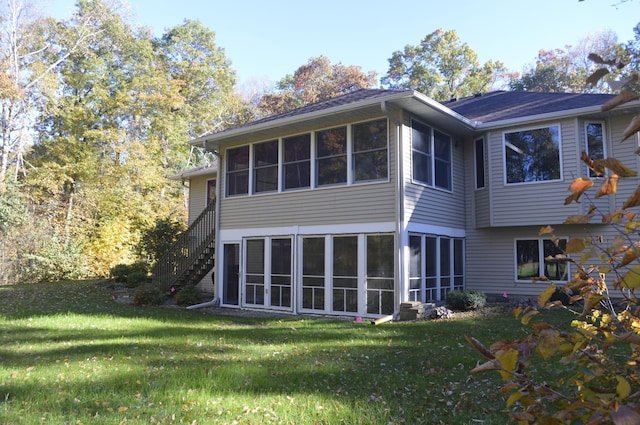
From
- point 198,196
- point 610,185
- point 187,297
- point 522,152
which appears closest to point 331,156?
point 522,152

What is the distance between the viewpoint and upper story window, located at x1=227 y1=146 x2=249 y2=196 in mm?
13417

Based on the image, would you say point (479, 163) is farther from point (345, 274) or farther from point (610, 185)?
point (610, 185)

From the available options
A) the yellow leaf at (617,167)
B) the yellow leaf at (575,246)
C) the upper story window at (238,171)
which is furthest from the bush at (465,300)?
the yellow leaf at (617,167)

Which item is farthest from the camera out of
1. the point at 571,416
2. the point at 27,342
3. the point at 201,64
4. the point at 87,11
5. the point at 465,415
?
the point at 201,64

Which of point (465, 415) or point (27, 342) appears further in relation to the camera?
point (27, 342)

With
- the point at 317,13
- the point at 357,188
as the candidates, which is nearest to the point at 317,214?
the point at 357,188

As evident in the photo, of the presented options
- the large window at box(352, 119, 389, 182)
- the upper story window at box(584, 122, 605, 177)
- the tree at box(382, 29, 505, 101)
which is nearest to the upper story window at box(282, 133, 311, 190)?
the large window at box(352, 119, 389, 182)

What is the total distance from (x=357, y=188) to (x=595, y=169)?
31.6ft

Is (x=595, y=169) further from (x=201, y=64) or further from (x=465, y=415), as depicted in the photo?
(x=201, y=64)

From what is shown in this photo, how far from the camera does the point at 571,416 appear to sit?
1.55m

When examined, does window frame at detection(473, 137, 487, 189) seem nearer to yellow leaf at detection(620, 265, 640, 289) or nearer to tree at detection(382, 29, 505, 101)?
yellow leaf at detection(620, 265, 640, 289)

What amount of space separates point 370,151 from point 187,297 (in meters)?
6.60

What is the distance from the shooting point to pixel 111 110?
25.7m

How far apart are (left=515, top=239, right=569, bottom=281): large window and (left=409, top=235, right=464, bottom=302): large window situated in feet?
4.83
